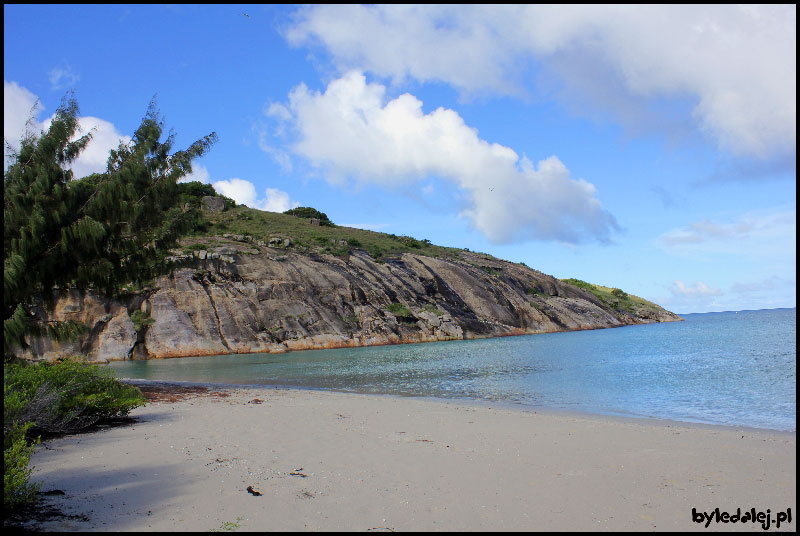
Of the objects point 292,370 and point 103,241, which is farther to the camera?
point 292,370

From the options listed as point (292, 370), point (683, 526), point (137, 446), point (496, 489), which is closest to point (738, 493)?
point (683, 526)

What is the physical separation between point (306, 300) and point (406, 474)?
162 feet

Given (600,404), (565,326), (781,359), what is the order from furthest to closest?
(565,326)
(781,359)
(600,404)

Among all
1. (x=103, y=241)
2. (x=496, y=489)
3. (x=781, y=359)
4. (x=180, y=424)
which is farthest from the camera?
(x=781, y=359)

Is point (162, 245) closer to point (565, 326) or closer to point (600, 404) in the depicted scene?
point (600, 404)

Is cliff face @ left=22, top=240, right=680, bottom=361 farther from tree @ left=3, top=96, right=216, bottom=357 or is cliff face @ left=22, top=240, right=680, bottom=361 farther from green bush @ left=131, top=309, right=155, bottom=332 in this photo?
tree @ left=3, top=96, right=216, bottom=357

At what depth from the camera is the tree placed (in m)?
6.79

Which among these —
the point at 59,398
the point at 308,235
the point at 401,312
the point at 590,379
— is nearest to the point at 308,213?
the point at 308,235

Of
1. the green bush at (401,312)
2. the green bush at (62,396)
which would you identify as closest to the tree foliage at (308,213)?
the green bush at (401,312)

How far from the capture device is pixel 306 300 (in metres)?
56.3

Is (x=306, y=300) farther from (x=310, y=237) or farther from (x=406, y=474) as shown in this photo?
(x=406, y=474)

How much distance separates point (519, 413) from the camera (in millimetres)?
14562

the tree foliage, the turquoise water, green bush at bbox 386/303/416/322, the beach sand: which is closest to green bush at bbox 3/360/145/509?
the beach sand

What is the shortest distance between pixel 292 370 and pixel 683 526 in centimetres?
2726
